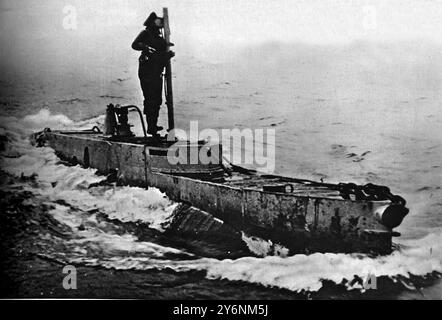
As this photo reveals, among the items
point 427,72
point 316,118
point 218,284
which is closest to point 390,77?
point 427,72

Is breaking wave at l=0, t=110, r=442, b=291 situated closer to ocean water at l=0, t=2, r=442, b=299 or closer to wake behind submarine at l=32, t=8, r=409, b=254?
ocean water at l=0, t=2, r=442, b=299

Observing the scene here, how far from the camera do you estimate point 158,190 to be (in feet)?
21.7

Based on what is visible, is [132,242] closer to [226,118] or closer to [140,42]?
[226,118]

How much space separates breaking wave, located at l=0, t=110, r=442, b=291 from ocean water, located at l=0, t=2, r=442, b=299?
16 millimetres

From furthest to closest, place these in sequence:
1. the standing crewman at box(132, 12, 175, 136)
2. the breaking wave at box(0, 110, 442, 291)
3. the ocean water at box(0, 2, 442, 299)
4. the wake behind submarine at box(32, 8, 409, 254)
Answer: the standing crewman at box(132, 12, 175, 136) < the ocean water at box(0, 2, 442, 299) < the breaking wave at box(0, 110, 442, 291) < the wake behind submarine at box(32, 8, 409, 254)

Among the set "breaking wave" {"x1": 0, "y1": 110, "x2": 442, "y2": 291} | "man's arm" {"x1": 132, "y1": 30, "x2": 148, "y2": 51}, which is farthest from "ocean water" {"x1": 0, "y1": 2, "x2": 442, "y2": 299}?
"man's arm" {"x1": 132, "y1": 30, "x2": 148, "y2": 51}

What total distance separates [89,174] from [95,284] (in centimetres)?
181

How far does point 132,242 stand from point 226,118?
181cm

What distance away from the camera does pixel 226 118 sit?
6.65m

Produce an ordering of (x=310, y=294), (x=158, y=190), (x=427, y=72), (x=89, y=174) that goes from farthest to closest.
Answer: (x=89, y=174) < (x=158, y=190) < (x=427, y=72) < (x=310, y=294)

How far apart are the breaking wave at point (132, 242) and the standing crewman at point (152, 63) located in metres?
0.72

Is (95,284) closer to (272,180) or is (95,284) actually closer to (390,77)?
(272,180)

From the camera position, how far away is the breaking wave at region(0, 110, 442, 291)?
215 inches

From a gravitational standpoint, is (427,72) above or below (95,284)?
above
